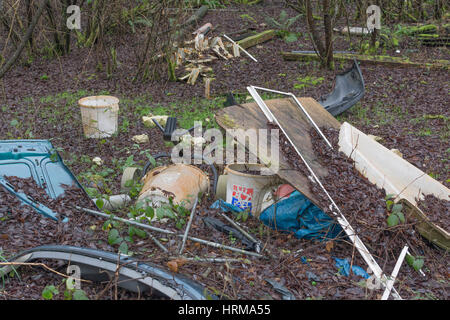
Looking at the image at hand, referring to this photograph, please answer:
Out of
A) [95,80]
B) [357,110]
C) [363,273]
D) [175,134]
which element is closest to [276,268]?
[363,273]

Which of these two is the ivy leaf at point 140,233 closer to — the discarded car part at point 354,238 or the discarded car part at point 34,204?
the discarded car part at point 34,204

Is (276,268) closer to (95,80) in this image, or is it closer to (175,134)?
(175,134)

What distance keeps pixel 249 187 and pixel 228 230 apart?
534 millimetres

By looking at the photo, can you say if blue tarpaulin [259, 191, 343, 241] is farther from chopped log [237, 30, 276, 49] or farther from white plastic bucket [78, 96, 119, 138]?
chopped log [237, 30, 276, 49]

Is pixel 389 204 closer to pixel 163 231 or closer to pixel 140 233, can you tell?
pixel 163 231

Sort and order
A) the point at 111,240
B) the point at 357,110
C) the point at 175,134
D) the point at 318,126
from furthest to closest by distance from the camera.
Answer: the point at 357,110
the point at 175,134
the point at 318,126
the point at 111,240

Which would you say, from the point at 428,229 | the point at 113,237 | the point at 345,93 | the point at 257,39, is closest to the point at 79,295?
the point at 113,237

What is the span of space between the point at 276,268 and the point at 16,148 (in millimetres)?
3052

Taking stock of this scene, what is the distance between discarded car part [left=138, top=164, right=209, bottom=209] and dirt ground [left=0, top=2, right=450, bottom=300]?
19 cm

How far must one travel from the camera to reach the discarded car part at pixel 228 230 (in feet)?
12.6

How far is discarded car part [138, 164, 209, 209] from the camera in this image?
174 inches

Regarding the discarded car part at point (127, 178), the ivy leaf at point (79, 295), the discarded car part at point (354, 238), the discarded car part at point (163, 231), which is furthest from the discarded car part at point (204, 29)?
the ivy leaf at point (79, 295)

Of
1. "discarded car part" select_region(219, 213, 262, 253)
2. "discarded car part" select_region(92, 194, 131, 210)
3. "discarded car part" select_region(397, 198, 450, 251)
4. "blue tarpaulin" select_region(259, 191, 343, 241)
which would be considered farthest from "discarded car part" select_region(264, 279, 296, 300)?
"discarded car part" select_region(92, 194, 131, 210)

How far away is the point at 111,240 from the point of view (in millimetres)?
3766
